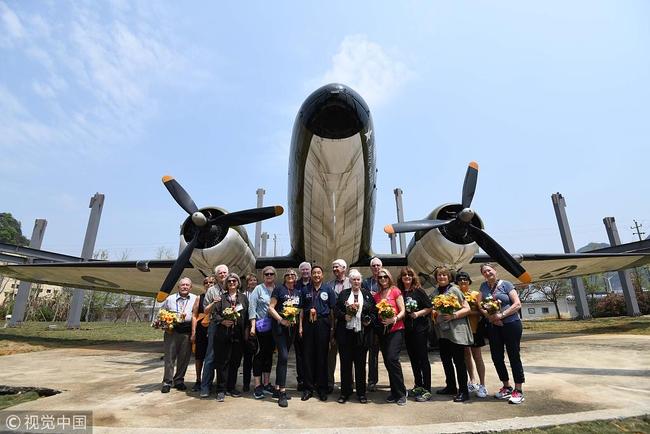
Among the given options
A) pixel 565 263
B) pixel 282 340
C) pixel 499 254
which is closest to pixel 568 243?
pixel 565 263

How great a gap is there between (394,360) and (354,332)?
639 mm

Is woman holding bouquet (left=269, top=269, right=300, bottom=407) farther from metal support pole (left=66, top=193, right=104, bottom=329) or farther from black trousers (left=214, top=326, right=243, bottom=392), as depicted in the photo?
metal support pole (left=66, top=193, right=104, bottom=329)

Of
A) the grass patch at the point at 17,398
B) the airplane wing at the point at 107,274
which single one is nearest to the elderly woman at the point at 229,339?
the grass patch at the point at 17,398

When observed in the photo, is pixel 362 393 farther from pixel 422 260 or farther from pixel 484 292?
pixel 422 260

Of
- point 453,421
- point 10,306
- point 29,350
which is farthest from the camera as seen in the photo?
point 10,306

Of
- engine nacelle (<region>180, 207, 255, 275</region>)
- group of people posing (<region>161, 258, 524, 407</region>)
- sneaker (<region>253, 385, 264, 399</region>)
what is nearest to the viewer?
→ group of people posing (<region>161, 258, 524, 407</region>)

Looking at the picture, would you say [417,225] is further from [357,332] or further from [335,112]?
[357,332]

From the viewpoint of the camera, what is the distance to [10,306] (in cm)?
4106

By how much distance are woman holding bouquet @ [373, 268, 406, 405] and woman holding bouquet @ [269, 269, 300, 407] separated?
1.23m

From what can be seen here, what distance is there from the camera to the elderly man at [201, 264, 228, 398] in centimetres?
522

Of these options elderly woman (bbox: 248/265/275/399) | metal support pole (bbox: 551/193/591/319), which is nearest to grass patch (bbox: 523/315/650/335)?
metal support pole (bbox: 551/193/591/319)

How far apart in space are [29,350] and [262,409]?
11.7 meters

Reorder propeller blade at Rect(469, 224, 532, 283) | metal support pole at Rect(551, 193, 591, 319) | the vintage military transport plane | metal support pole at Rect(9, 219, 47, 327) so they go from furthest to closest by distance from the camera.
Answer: metal support pole at Rect(551, 193, 591, 319)
metal support pole at Rect(9, 219, 47, 327)
propeller blade at Rect(469, 224, 532, 283)
the vintage military transport plane

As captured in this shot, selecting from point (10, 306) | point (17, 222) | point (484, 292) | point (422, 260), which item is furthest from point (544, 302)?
point (17, 222)
